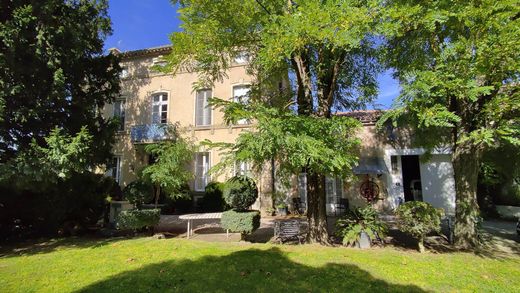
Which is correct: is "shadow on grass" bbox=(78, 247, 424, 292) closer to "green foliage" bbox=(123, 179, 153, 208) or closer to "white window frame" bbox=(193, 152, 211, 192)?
"green foliage" bbox=(123, 179, 153, 208)

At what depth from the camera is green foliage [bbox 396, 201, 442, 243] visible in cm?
689

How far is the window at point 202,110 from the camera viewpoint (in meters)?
16.5

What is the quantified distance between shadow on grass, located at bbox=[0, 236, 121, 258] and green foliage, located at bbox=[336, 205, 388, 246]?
6.68 metres

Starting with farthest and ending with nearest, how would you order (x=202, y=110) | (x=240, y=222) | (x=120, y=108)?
(x=120, y=108) → (x=202, y=110) → (x=240, y=222)

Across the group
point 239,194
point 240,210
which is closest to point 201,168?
point 240,210

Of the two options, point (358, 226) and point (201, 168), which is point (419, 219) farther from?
point (201, 168)

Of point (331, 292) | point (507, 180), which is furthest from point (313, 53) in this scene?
point (507, 180)

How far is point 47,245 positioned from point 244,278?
655cm

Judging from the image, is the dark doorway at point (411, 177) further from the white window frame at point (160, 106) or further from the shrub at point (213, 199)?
the white window frame at point (160, 106)

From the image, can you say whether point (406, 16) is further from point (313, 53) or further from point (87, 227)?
point (87, 227)

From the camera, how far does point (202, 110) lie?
16672mm

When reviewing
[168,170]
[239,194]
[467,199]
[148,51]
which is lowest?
[467,199]

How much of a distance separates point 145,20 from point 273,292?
11994 millimetres

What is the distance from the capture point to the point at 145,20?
12273mm
